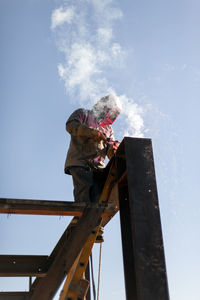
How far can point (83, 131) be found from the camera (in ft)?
15.0

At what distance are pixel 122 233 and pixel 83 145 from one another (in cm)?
141

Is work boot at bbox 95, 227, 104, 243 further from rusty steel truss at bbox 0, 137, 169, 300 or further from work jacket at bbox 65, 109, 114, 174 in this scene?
work jacket at bbox 65, 109, 114, 174

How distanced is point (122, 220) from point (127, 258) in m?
0.36

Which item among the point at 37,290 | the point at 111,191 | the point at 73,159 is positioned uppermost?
the point at 73,159

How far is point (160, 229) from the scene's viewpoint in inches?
124

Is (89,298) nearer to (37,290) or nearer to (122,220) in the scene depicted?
(37,290)

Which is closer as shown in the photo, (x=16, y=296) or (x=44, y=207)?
(x=44, y=207)

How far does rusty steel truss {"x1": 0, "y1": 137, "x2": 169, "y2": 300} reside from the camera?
3008 mm

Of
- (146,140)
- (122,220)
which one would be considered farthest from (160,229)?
(146,140)

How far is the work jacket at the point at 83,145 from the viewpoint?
4.60 metres

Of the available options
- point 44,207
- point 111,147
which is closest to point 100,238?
point 111,147

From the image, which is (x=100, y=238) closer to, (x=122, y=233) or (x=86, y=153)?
(x=86, y=153)

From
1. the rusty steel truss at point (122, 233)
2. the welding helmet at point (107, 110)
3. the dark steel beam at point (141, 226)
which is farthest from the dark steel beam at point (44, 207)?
the welding helmet at point (107, 110)

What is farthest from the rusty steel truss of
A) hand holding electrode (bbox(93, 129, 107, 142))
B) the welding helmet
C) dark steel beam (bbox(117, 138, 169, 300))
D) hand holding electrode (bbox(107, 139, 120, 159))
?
the welding helmet
